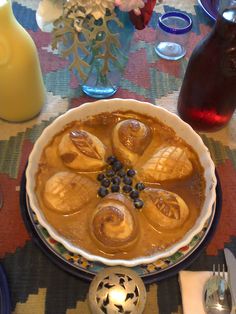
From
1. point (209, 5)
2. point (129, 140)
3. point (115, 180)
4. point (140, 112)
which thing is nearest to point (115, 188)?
point (115, 180)

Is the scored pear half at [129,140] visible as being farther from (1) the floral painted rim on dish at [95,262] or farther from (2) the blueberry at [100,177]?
(1) the floral painted rim on dish at [95,262]

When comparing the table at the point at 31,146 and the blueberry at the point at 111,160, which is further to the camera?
the blueberry at the point at 111,160

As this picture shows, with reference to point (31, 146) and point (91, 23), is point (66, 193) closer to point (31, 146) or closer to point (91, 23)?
point (31, 146)

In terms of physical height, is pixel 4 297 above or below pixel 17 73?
below

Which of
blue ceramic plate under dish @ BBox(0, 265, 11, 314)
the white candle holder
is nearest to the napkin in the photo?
the white candle holder

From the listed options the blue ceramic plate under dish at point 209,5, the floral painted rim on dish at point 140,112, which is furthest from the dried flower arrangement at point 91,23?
the blue ceramic plate under dish at point 209,5

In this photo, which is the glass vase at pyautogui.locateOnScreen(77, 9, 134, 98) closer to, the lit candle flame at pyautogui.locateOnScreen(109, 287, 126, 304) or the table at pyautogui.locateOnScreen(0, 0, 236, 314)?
the table at pyautogui.locateOnScreen(0, 0, 236, 314)

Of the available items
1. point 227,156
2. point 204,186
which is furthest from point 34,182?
point 227,156

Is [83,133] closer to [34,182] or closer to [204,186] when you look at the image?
[34,182]
